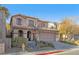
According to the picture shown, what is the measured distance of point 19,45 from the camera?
4.91 meters

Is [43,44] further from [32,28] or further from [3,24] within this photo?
[3,24]

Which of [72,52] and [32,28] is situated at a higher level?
[32,28]

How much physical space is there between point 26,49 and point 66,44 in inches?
22.8

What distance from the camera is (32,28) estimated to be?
493 centimetres

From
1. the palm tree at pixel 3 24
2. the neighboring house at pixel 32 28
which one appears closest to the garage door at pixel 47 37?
the neighboring house at pixel 32 28

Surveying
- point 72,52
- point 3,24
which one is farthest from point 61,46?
point 3,24

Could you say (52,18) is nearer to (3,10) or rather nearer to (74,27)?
(74,27)

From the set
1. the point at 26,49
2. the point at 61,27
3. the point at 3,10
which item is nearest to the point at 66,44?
the point at 61,27

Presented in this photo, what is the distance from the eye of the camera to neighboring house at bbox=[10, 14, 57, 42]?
490 cm

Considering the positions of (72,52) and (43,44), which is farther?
(43,44)

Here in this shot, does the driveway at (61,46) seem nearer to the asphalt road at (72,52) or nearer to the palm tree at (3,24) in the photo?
the asphalt road at (72,52)

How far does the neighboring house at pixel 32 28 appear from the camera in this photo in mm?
4902

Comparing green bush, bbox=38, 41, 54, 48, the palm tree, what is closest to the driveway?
green bush, bbox=38, 41, 54, 48

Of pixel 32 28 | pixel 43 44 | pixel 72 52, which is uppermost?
pixel 32 28
